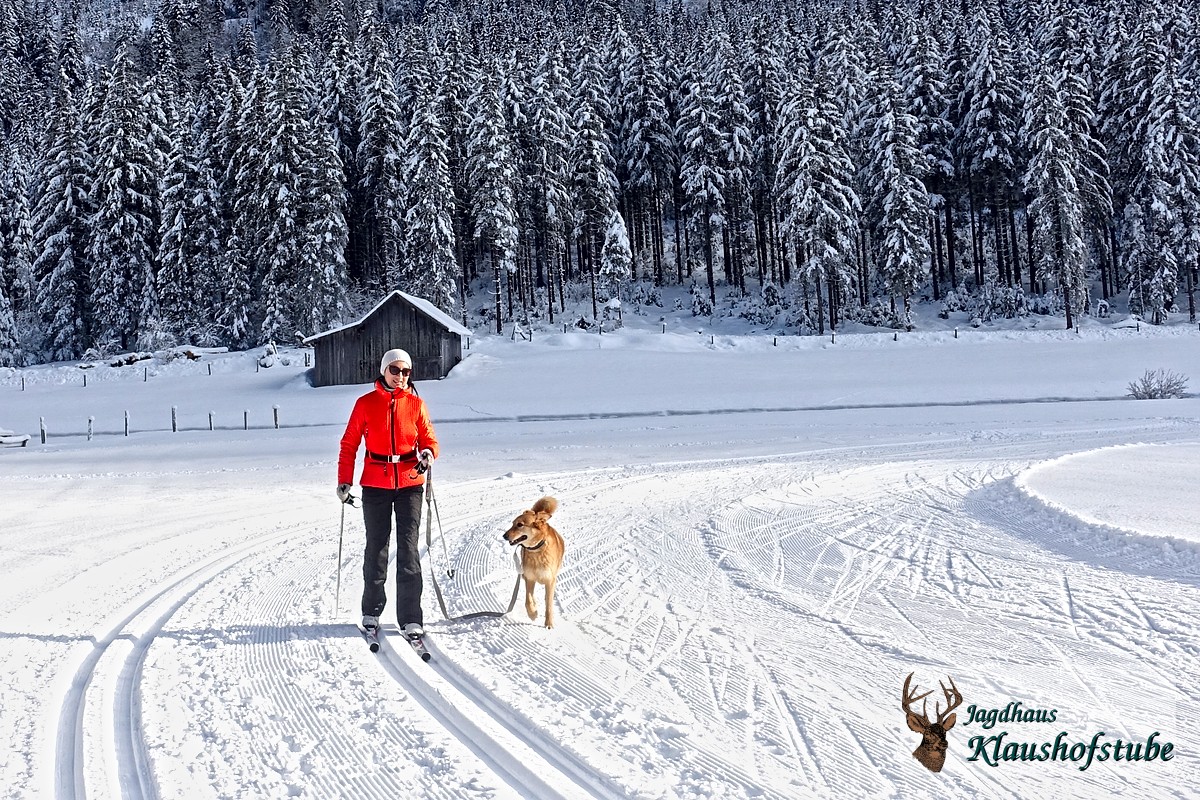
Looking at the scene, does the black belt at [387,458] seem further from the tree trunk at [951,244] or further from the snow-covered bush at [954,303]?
the tree trunk at [951,244]

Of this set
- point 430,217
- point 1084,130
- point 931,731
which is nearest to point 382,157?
point 430,217

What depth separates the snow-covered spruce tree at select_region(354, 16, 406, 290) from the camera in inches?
1859

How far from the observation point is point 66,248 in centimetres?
4591

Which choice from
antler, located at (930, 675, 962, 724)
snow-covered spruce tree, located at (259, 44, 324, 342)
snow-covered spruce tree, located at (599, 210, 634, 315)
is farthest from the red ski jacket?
snow-covered spruce tree, located at (599, 210, 634, 315)

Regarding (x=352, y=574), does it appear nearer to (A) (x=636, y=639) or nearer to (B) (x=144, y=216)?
(A) (x=636, y=639)

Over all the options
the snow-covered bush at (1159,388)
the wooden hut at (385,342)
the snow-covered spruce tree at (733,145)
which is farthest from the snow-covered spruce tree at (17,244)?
the snow-covered bush at (1159,388)

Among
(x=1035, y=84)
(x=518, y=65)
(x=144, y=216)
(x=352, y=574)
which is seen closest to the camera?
(x=352, y=574)

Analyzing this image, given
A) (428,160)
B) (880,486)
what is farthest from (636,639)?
(428,160)

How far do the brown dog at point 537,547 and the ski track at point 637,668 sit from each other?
0.90 feet

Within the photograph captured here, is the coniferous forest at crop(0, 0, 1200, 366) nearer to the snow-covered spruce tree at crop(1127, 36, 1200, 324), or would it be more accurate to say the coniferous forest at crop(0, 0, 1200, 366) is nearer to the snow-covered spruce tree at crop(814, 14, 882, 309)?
Answer: the snow-covered spruce tree at crop(1127, 36, 1200, 324)

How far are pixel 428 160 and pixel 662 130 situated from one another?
56.8 feet

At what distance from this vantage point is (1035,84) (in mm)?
43594

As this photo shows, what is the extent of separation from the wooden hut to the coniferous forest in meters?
7.29

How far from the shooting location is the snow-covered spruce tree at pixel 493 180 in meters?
45.0
